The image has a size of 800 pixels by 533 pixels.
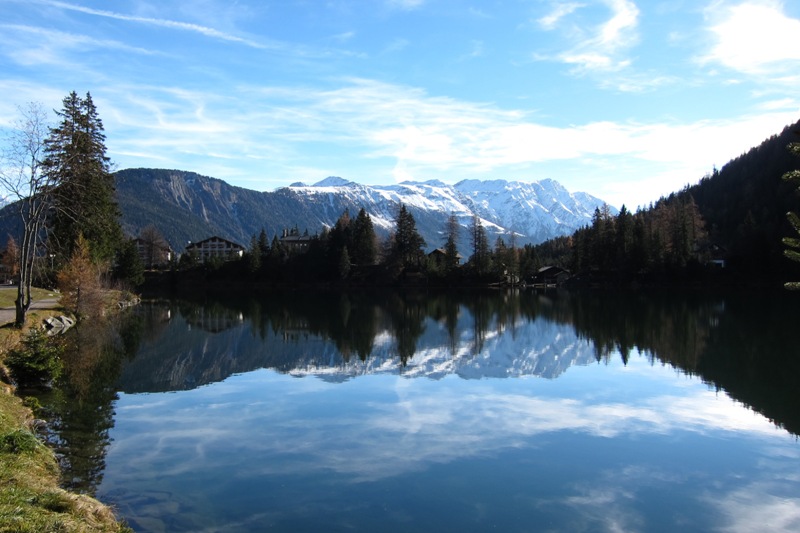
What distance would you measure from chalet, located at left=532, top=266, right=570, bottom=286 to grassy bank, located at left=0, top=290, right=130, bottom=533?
4047 inches

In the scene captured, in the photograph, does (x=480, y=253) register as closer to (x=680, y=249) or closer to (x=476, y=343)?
(x=680, y=249)

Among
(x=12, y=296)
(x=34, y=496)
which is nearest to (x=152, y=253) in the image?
(x=12, y=296)

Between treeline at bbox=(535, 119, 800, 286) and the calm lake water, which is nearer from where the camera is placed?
the calm lake water

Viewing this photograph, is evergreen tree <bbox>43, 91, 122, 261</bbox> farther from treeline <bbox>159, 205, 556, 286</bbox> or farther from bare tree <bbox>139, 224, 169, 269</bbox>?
bare tree <bbox>139, 224, 169, 269</bbox>

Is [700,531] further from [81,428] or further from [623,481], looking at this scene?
[81,428]

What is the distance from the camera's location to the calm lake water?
1134 centimetres

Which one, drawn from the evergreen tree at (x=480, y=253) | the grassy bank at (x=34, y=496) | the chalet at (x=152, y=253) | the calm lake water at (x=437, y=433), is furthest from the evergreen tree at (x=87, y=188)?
the chalet at (x=152, y=253)

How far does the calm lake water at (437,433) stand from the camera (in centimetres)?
1134

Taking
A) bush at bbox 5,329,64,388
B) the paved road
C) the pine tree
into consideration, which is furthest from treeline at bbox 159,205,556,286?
bush at bbox 5,329,64,388

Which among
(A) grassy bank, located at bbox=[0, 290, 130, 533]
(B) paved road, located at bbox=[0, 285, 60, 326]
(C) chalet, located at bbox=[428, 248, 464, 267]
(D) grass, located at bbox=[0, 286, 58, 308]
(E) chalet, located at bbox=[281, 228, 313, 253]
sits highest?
(E) chalet, located at bbox=[281, 228, 313, 253]

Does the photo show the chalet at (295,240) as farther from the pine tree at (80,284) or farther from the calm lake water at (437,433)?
the calm lake water at (437,433)

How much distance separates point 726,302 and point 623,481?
59.2m

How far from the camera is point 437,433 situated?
53.8 ft

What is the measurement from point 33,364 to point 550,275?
100613 millimetres
